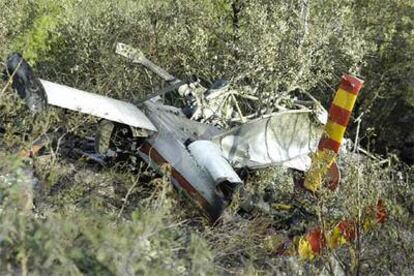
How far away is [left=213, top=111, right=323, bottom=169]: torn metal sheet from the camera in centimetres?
714

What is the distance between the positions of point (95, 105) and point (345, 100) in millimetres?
2612

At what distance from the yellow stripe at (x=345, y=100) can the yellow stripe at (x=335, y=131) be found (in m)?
0.23

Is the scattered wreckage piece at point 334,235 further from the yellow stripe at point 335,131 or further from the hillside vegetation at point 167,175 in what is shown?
the yellow stripe at point 335,131

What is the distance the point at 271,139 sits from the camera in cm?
762

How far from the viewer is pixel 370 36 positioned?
1458cm

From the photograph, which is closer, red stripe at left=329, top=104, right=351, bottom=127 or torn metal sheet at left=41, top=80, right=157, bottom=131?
torn metal sheet at left=41, top=80, right=157, bottom=131

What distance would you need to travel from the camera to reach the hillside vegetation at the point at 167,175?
2.56 meters

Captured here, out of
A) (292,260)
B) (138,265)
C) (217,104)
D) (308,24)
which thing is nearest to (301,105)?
(217,104)

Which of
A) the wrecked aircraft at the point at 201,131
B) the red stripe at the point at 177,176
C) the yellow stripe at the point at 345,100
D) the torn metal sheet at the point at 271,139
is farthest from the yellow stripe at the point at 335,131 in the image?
the red stripe at the point at 177,176

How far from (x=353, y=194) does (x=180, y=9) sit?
8.85m

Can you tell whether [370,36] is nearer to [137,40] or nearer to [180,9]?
[180,9]

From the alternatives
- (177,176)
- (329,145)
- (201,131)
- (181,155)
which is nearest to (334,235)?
(177,176)

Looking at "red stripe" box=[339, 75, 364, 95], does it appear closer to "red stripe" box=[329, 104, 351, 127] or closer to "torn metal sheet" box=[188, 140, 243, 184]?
"red stripe" box=[329, 104, 351, 127]

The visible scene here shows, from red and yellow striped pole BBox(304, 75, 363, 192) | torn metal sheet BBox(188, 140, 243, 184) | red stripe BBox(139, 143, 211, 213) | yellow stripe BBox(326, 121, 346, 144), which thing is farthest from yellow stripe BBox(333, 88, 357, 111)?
red stripe BBox(139, 143, 211, 213)
